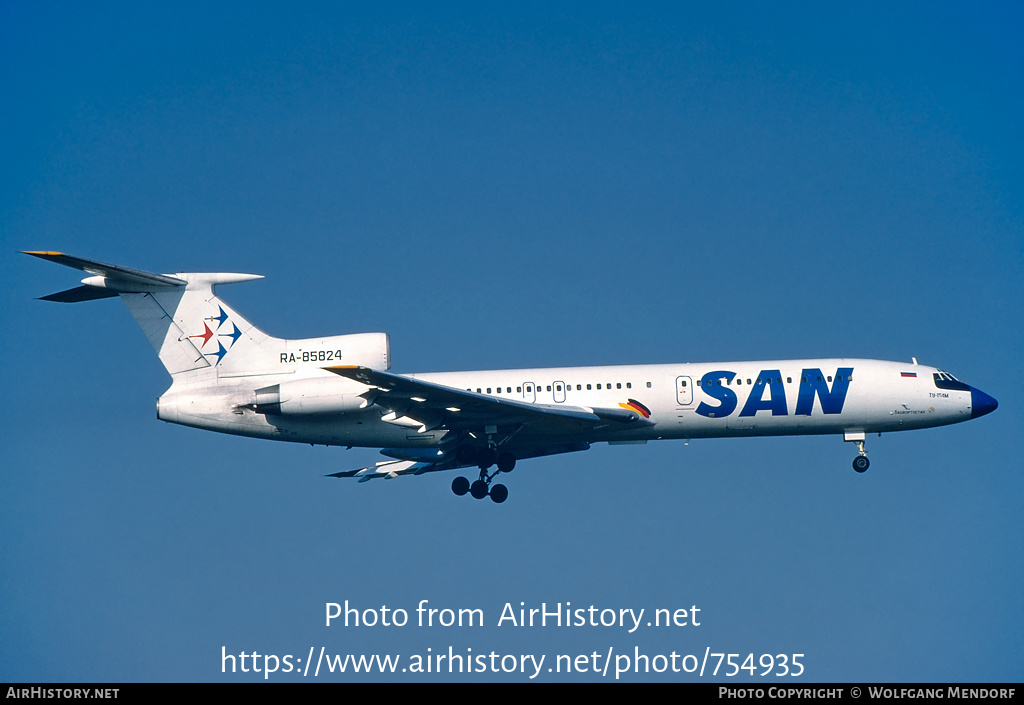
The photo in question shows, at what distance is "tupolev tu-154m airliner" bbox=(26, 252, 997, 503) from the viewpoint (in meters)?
30.7

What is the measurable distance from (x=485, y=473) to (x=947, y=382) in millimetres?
14131

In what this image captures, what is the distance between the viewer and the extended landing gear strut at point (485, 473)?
3253cm

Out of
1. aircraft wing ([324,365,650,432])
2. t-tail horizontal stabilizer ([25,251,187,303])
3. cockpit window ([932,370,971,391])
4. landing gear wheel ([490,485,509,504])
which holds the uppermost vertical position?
t-tail horizontal stabilizer ([25,251,187,303])

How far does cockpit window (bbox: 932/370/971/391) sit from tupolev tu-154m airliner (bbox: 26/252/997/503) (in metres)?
0.05

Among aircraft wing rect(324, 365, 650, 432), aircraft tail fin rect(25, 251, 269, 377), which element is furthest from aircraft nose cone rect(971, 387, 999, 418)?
aircraft tail fin rect(25, 251, 269, 377)

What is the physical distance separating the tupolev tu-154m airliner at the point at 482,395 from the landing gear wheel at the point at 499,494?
0.10 feet

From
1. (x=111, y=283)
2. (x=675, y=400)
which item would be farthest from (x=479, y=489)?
(x=111, y=283)

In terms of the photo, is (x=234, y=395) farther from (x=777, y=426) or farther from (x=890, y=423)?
(x=890, y=423)

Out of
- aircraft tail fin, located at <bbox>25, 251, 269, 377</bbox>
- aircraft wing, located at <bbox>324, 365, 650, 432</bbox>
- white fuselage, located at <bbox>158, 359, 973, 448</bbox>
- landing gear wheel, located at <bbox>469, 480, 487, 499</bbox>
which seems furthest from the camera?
landing gear wheel, located at <bbox>469, 480, 487, 499</bbox>

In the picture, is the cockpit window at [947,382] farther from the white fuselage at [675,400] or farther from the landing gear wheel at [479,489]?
the landing gear wheel at [479,489]

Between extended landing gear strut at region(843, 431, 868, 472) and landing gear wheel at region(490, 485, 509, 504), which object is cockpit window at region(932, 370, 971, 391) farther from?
landing gear wheel at region(490, 485, 509, 504)

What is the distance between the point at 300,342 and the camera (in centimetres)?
3175

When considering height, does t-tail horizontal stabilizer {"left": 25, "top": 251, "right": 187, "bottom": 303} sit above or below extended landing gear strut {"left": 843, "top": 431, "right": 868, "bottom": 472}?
above

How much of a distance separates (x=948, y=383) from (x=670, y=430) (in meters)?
8.68
